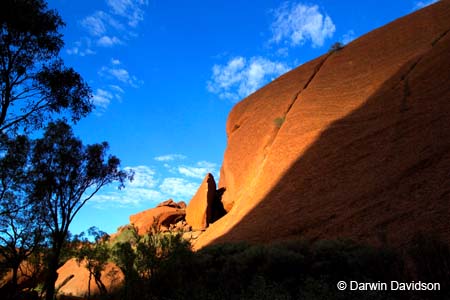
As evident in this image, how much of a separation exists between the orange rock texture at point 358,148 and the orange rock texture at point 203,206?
54.1 inches

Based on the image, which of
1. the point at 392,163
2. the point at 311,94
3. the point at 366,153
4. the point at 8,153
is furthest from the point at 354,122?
the point at 8,153

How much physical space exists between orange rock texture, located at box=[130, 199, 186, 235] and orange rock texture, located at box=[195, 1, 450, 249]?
6842 millimetres

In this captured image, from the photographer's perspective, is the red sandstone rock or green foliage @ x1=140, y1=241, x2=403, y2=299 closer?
green foliage @ x1=140, y1=241, x2=403, y2=299

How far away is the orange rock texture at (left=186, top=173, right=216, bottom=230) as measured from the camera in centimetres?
2388

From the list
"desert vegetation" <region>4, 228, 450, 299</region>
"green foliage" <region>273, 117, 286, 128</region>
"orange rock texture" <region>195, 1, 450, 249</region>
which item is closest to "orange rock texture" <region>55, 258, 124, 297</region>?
"orange rock texture" <region>195, 1, 450, 249</region>

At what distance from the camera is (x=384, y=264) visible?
7.57m

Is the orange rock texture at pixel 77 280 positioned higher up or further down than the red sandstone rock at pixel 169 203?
further down

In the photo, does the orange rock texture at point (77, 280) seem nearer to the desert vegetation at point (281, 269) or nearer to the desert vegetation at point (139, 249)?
the desert vegetation at point (139, 249)

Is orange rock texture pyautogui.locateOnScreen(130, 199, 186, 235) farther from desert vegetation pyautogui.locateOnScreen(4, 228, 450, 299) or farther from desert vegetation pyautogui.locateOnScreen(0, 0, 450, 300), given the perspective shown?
desert vegetation pyautogui.locateOnScreen(4, 228, 450, 299)

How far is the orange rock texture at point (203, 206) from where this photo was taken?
2388 cm

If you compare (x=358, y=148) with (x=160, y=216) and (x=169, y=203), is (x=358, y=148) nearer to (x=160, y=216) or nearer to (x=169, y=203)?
(x=160, y=216)

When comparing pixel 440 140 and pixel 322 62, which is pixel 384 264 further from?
pixel 322 62

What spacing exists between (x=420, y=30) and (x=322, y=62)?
21.6 feet

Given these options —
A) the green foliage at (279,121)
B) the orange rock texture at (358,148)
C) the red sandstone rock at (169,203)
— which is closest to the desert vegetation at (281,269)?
the orange rock texture at (358,148)
